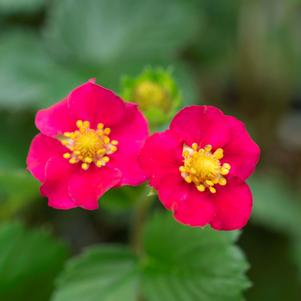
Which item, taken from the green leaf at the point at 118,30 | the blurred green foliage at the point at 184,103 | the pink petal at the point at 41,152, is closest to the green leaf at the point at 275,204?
the blurred green foliage at the point at 184,103

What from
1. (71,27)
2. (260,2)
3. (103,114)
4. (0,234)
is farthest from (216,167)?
(260,2)

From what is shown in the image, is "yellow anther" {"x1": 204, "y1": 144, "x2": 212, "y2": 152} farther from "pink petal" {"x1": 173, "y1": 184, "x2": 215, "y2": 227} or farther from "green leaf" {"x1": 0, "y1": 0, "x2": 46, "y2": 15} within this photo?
"green leaf" {"x1": 0, "y1": 0, "x2": 46, "y2": 15}

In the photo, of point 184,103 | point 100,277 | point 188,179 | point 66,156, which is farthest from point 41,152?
point 184,103

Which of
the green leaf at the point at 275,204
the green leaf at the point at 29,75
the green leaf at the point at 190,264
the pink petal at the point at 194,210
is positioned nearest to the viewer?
the pink petal at the point at 194,210

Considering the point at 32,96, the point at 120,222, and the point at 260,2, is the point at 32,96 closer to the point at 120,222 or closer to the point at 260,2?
the point at 120,222

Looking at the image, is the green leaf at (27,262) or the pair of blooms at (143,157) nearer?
the pair of blooms at (143,157)

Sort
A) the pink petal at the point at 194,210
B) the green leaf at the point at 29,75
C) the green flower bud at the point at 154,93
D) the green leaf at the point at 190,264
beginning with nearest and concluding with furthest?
the pink petal at the point at 194,210 < the green leaf at the point at 190,264 < the green flower bud at the point at 154,93 < the green leaf at the point at 29,75

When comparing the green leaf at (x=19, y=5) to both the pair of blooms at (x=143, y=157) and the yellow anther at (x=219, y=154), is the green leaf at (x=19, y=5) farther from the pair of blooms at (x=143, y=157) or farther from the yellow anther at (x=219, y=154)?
the yellow anther at (x=219, y=154)
